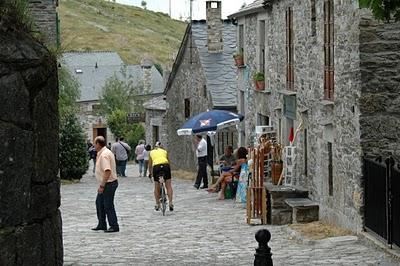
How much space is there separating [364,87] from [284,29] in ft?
23.0

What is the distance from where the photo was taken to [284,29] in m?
19.9

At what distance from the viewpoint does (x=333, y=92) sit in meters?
15.1

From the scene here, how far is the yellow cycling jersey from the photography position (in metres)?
17.8

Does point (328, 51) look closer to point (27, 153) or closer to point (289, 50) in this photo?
point (289, 50)

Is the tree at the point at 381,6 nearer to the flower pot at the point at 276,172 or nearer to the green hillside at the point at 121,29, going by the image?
the flower pot at the point at 276,172

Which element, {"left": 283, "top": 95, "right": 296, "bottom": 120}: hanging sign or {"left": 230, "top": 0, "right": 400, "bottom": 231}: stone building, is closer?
{"left": 230, "top": 0, "right": 400, "bottom": 231}: stone building

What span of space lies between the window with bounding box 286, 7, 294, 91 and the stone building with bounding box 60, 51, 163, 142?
44605 mm

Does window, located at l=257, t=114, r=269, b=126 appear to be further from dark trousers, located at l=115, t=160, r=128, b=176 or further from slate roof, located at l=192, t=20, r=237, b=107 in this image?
slate roof, located at l=192, t=20, r=237, b=107

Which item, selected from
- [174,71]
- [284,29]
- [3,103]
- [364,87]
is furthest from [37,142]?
[174,71]

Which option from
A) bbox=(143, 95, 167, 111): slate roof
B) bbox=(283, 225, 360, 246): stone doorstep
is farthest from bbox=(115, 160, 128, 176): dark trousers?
bbox=(283, 225, 360, 246): stone doorstep

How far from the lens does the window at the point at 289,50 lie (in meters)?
19.2

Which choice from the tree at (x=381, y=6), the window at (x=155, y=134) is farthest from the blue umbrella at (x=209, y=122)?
the window at (x=155, y=134)

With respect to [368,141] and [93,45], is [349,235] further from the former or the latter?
[93,45]

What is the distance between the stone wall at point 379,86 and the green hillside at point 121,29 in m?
87.8
